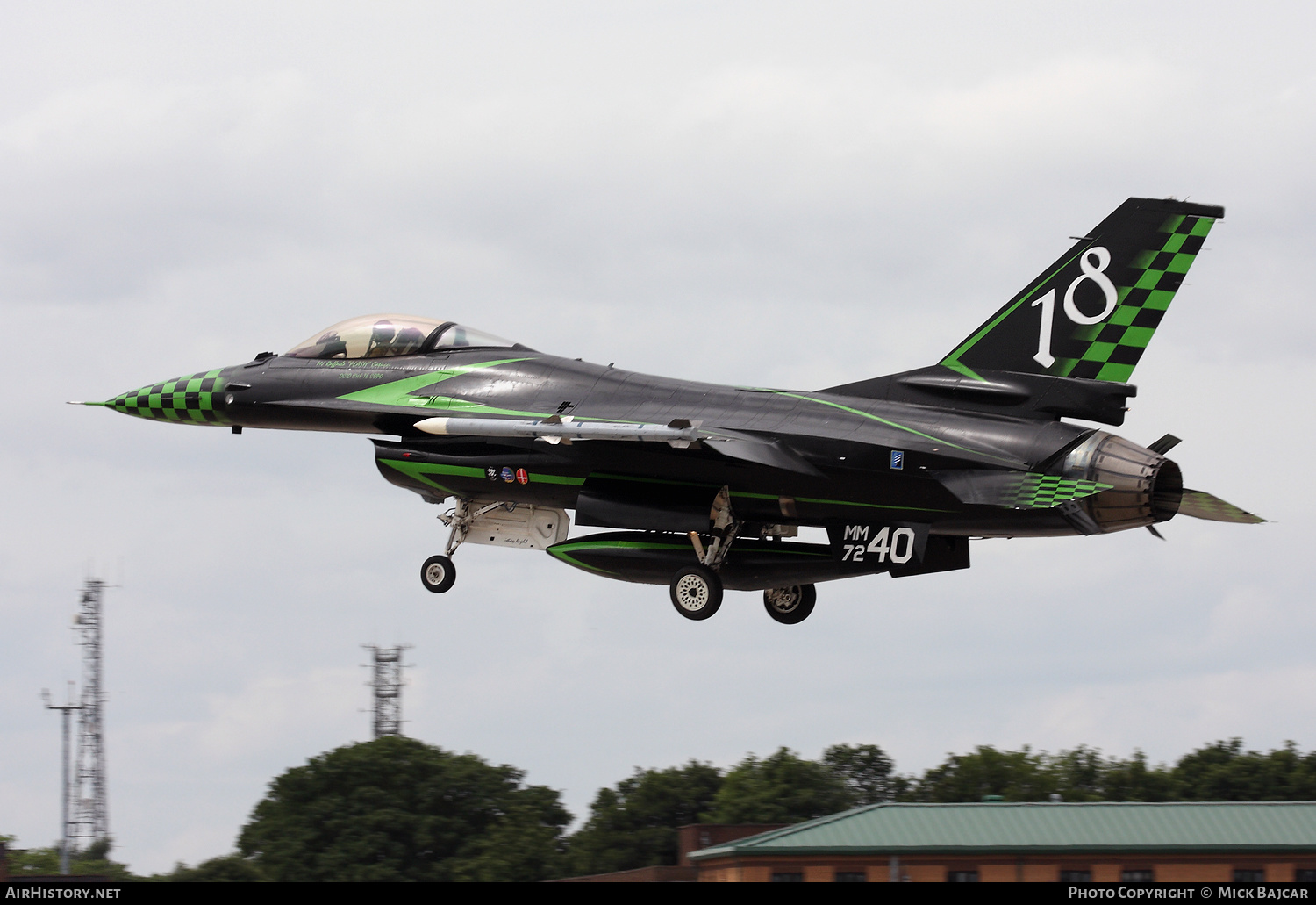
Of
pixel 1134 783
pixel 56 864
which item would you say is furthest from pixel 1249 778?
pixel 56 864

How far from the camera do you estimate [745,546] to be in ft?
90.5

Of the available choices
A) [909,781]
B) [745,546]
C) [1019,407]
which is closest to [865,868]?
[745,546]

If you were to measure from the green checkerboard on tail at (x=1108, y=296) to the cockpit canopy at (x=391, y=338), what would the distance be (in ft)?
27.8

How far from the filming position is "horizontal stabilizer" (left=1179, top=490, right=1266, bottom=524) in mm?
24875

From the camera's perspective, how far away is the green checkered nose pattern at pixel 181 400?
30180mm

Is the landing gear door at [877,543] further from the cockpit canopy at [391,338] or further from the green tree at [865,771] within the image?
the green tree at [865,771]

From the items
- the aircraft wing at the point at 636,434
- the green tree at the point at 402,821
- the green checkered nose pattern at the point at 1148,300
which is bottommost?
the green tree at the point at 402,821

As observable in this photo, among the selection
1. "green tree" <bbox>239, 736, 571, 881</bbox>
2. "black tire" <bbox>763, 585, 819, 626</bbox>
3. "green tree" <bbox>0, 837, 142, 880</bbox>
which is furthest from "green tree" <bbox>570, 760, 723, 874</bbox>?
"black tire" <bbox>763, 585, 819, 626</bbox>

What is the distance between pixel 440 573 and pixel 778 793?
43209 mm

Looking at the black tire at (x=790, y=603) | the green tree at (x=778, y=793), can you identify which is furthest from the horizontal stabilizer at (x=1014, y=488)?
the green tree at (x=778, y=793)
